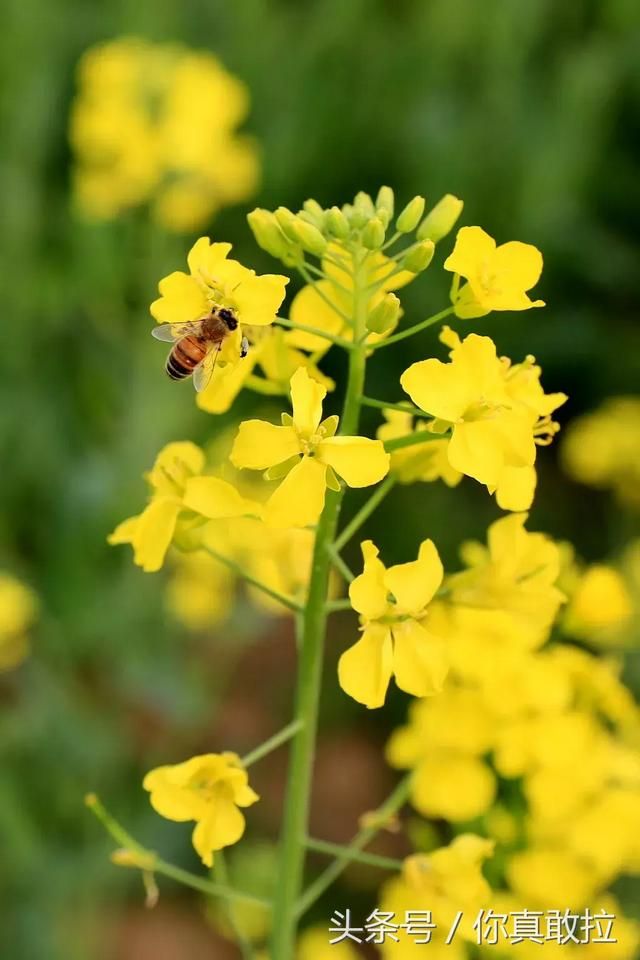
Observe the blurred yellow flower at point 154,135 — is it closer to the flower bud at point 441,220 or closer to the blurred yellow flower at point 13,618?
the blurred yellow flower at point 13,618

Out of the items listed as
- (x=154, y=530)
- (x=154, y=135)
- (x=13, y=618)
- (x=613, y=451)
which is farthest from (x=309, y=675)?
(x=154, y=135)

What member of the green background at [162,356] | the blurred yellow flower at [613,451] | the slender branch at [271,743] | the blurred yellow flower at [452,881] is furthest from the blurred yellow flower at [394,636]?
the blurred yellow flower at [613,451]

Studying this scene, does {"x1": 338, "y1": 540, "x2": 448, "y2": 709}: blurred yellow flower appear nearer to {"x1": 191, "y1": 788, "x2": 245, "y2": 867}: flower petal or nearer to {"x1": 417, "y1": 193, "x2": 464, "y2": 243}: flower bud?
{"x1": 191, "y1": 788, "x2": 245, "y2": 867}: flower petal

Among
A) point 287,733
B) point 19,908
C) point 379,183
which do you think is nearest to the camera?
point 287,733

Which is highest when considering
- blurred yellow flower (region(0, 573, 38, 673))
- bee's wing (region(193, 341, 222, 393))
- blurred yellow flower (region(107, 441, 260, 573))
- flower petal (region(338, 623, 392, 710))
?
bee's wing (region(193, 341, 222, 393))

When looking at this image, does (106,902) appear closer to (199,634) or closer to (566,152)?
(199,634)

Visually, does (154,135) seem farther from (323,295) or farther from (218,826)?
(218,826)

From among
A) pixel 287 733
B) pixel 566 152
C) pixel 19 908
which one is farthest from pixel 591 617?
pixel 566 152

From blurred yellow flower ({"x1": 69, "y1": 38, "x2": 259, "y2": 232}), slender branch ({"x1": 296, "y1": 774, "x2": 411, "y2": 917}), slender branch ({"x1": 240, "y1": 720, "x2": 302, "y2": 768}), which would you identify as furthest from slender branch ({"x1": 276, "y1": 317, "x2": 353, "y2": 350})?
blurred yellow flower ({"x1": 69, "y1": 38, "x2": 259, "y2": 232})
